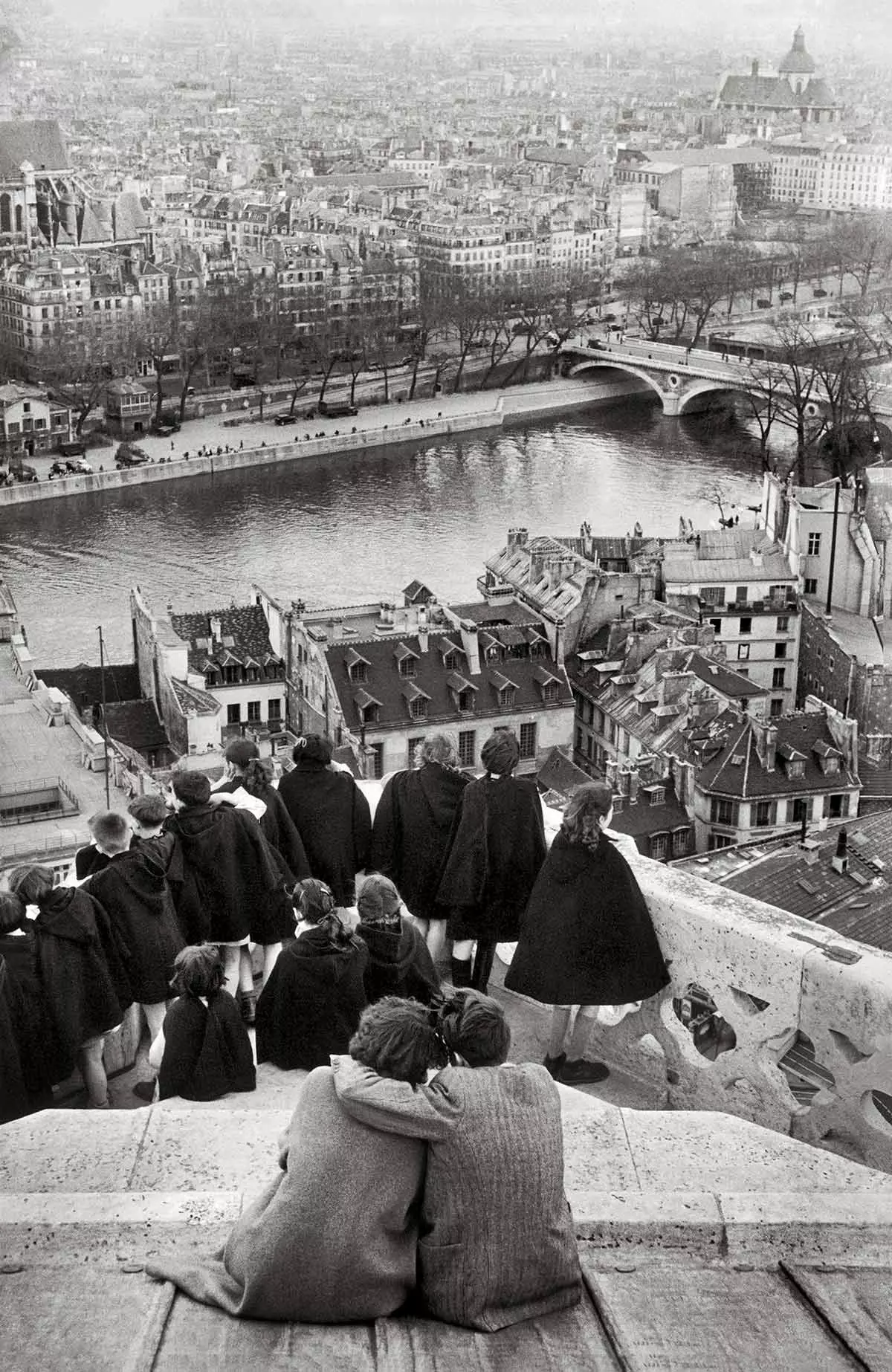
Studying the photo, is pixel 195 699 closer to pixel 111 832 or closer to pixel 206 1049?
pixel 111 832

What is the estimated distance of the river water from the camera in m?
13.1

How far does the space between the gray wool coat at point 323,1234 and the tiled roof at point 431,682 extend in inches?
290

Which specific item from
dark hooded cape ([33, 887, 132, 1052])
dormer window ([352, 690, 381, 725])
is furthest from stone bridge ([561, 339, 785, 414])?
dark hooded cape ([33, 887, 132, 1052])

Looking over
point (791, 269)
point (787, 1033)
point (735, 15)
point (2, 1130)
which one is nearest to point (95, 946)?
point (2, 1130)

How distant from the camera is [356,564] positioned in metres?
13.8

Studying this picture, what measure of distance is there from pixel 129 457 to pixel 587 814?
50.8 ft

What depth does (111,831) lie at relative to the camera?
203 cm

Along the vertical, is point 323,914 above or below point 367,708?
above

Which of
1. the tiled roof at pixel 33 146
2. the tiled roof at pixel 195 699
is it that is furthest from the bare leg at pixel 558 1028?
the tiled roof at pixel 33 146

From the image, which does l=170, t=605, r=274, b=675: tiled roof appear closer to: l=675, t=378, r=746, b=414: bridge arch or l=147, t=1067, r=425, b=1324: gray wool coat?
l=147, t=1067, r=425, b=1324: gray wool coat

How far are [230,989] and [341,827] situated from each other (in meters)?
0.23

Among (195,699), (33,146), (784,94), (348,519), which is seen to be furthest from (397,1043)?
(784,94)

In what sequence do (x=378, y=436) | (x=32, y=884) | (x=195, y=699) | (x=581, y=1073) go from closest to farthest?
1. (x=32, y=884)
2. (x=581, y=1073)
3. (x=195, y=699)
4. (x=378, y=436)

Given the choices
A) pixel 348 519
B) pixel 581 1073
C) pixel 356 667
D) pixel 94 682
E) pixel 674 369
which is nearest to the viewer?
pixel 581 1073
